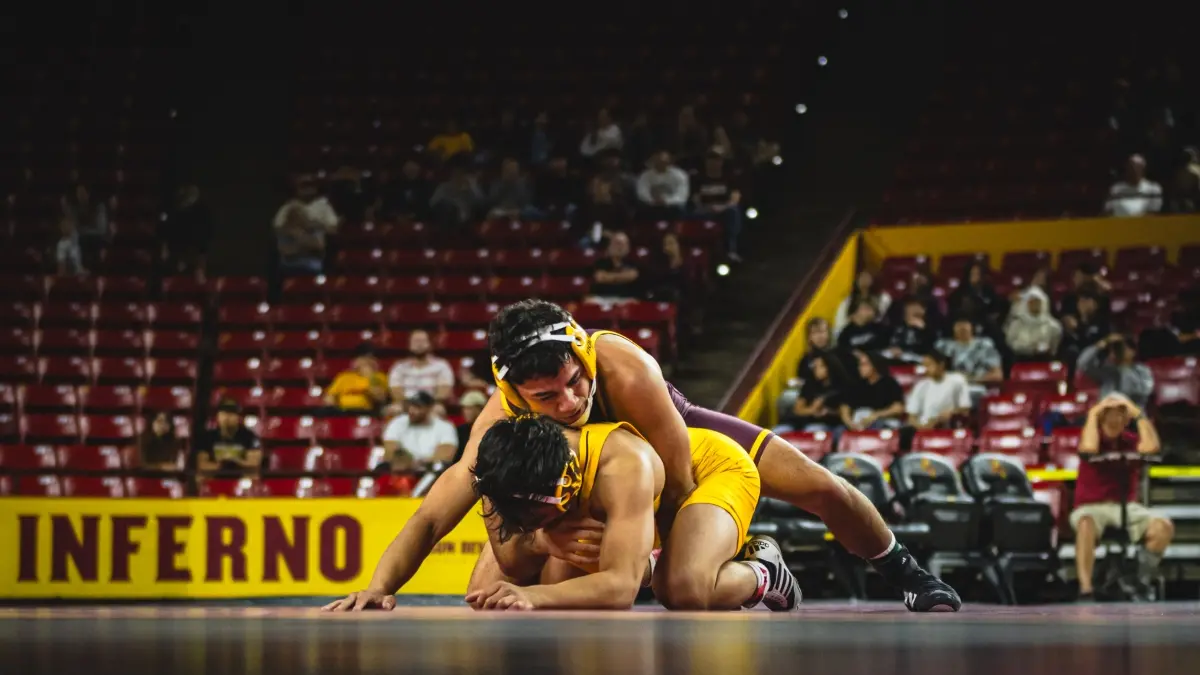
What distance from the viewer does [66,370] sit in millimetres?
12320

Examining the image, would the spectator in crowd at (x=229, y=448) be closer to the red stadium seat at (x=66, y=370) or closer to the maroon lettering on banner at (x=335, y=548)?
the maroon lettering on banner at (x=335, y=548)

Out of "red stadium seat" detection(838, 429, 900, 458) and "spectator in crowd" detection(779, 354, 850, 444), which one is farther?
"spectator in crowd" detection(779, 354, 850, 444)

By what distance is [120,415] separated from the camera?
11844 mm

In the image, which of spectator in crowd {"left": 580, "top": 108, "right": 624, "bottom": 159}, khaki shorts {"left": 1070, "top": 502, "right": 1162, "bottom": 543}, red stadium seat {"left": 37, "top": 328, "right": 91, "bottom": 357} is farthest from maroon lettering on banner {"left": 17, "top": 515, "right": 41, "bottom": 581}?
spectator in crowd {"left": 580, "top": 108, "right": 624, "bottom": 159}

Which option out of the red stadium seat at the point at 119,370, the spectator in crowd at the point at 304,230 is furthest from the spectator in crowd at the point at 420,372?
the spectator in crowd at the point at 304,230

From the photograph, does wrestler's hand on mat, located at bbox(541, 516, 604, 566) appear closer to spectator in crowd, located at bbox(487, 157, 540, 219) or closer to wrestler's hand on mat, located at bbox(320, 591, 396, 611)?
wrestler's hand on mat, located at bbox(320, 591, 396, 611)

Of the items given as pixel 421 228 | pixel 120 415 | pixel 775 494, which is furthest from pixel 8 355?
pixel 775 494

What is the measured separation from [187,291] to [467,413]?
415 centimetres

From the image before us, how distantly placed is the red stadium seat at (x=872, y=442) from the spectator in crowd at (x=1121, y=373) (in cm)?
139

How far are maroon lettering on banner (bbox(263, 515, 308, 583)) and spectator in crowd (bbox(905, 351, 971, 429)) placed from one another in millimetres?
3848

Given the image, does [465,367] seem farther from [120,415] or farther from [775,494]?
[775,494]

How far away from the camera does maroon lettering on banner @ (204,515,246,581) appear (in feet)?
31.6

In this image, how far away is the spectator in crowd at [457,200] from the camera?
45.1 ft

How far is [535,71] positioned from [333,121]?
209 cm
